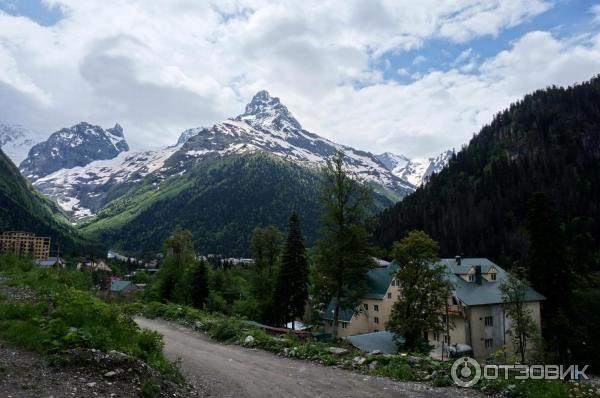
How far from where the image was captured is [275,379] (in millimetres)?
12656

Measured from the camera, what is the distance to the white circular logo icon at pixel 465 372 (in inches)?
477

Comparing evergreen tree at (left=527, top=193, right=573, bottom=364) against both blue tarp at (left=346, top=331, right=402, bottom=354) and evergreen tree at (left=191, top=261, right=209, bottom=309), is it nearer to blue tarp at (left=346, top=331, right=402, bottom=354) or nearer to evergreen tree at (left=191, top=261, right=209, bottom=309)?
blue tarp at (left=346, top=331, right=402, bottom=354)

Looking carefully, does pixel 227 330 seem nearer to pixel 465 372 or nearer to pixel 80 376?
pixel 465 372

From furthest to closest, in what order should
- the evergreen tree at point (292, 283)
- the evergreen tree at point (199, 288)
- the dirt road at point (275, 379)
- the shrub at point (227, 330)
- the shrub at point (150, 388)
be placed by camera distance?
the evergreen tree at point (199, 288)
the evergreen tree at point (292, 283)
the shrub at point (227, 330)
the dirt road at point (275, 379)
the shrub at point (150, 388)

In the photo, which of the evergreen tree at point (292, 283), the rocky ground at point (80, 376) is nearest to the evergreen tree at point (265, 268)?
the evergreen tree at point (292, 283)

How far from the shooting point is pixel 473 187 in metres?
179

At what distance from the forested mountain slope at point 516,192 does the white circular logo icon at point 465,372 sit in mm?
124213

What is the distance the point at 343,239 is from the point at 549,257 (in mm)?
36730

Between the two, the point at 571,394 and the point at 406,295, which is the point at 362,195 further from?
the point at 571,394

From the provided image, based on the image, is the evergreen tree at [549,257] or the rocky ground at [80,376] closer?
the rocky ground at [80,376]

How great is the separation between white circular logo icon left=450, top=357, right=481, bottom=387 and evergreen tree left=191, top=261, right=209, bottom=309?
46748 millimetres

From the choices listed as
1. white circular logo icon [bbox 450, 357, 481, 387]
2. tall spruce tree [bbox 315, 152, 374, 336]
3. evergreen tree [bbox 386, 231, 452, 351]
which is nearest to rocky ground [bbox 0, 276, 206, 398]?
white circular logo icon [bbox 450, 357, 481, 387]

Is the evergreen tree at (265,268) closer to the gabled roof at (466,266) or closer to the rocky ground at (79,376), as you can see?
the gabled roof at (466,266)

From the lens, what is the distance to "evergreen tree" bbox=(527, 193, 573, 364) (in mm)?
50156
